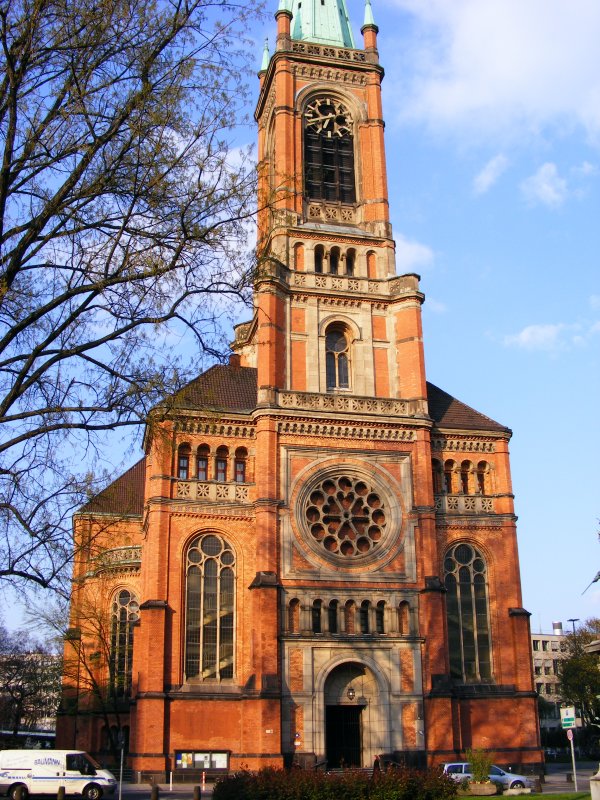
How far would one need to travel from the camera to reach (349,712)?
115ft

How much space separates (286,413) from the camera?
121 ft

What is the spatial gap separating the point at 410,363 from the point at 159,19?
26965 millimetres

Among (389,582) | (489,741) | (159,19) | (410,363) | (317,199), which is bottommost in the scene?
(489,741)

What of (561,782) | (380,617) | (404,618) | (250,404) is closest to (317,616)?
(380,617)

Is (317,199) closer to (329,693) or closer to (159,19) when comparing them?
(329,693)

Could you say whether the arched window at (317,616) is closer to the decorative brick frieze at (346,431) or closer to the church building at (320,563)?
the church building at (320,563)

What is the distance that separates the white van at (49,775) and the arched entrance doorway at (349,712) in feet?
30.7

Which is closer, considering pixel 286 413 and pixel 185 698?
pixel 185 698

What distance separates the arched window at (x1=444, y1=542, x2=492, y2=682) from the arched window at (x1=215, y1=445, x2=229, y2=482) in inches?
400

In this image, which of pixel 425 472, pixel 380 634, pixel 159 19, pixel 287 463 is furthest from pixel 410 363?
pixel 159 19

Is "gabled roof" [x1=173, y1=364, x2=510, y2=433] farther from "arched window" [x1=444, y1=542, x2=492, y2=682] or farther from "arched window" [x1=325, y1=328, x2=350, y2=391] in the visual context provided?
"arched window" [x1=444, y1=542, x2=492, y2=682]

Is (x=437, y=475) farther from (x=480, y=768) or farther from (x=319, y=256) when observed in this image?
(x=480, y=768)

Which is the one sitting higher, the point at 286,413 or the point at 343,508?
the point at 286,413

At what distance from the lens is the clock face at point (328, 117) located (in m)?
45.5
